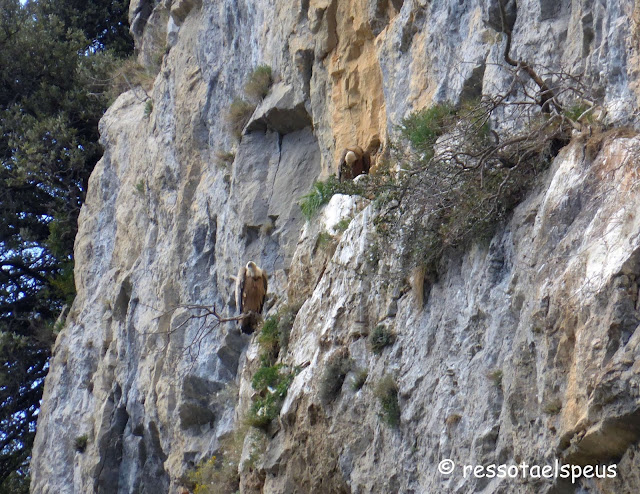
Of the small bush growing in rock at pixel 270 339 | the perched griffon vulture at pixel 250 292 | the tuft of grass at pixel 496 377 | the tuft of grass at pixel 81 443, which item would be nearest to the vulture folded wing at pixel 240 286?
the perched griffon vulture at pixel 250 292

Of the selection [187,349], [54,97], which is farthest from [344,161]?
[54,97]

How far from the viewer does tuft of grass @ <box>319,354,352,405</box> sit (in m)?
7.98

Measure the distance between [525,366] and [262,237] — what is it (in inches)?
268

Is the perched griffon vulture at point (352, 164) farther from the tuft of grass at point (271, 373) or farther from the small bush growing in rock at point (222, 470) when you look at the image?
the small bush growing in rock at point (222, 470)

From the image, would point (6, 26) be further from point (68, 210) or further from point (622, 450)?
point (622, 450)

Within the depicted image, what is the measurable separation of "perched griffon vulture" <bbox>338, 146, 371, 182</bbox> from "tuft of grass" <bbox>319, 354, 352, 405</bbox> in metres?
3.18

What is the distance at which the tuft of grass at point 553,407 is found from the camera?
17.7ft

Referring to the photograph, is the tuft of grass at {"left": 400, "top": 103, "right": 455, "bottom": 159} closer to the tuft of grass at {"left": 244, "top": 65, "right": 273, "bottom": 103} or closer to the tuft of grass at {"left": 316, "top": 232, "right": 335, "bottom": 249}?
the tuft of grass at {"left": 316, "top": 232, "right": 335, "bottom": 249}

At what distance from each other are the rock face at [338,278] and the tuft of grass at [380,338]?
0.07 meters

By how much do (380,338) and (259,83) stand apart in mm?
6354

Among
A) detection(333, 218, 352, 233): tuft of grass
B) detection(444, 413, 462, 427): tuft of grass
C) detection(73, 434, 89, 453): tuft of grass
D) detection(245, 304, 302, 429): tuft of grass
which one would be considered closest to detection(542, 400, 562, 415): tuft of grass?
detection(444, 413, 462, 427): tuft of grass

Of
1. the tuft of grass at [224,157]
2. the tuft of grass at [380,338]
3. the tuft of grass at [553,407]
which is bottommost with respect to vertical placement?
the tuft of grass at [553,407]

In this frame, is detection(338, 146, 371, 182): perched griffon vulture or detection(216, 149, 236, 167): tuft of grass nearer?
detection(338, 146, 371, 182): perched griffon vulture

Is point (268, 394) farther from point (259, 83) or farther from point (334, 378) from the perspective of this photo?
point (259, 83)
